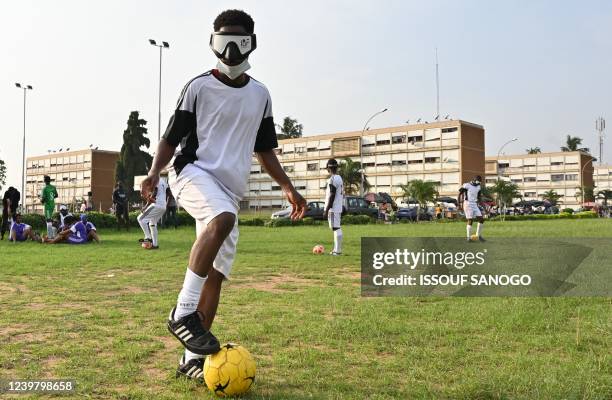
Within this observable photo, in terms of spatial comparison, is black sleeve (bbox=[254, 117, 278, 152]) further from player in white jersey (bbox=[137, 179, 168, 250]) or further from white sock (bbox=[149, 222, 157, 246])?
white sock (bbox=[149, 222, 157, 246])

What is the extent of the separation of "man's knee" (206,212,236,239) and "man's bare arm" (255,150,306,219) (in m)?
0.88

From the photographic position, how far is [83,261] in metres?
11.9

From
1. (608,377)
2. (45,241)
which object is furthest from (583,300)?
(45,241)

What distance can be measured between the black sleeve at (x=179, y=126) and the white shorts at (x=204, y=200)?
0.21 m

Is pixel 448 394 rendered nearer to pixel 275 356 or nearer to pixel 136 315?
pixel 275 356

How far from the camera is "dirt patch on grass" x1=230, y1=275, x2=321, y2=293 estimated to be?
8.02m

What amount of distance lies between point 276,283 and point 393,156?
86.7 metres

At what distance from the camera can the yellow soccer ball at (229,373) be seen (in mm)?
3318

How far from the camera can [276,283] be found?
8.57 metres

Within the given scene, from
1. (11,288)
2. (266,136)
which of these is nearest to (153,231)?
(11,288)

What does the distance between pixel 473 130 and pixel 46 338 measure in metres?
89.7

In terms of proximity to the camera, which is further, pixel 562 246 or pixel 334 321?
pixel 562 246

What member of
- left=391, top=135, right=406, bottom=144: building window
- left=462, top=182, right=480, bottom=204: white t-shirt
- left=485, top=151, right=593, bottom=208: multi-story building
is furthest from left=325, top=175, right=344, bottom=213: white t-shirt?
left=485, top=151, right=593, bottom=208: multi-story building

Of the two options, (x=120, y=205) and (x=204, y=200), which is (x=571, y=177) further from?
(x=204, y=200)
